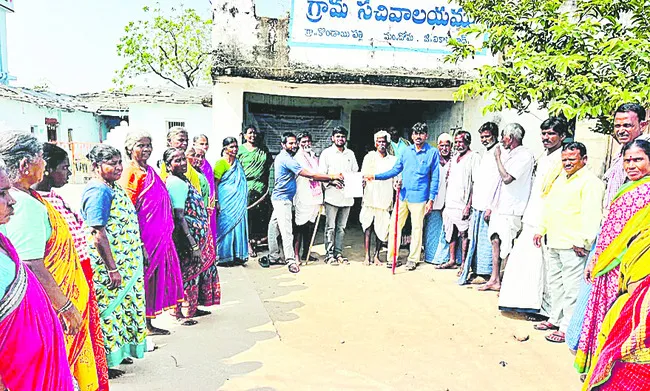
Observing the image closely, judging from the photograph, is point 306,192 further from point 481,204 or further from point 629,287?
point 629,287

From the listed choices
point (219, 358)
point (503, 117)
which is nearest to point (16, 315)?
point (219, 358)

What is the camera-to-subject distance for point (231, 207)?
632 cm

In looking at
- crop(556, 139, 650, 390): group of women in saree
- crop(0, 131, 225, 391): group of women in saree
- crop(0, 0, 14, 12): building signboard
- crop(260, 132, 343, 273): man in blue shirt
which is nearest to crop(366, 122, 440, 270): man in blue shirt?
crop(260, 132, 343, 273): man in blue shirt

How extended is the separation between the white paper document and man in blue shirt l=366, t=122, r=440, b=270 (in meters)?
0.15

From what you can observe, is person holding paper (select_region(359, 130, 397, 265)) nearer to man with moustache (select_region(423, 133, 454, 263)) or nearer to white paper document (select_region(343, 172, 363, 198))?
white paper document (select_region(343, 172, 363, 198))

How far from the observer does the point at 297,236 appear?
22.4ft

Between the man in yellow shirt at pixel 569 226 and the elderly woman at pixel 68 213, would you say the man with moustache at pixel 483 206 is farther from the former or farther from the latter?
the elderly woman at pixel 68 213

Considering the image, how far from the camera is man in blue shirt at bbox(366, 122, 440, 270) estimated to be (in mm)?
6480

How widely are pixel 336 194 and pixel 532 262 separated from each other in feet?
8.99

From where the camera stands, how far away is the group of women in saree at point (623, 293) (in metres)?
2.33

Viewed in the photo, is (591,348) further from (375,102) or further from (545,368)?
(375,102)

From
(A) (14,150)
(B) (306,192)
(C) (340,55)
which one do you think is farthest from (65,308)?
(C) (340,55)

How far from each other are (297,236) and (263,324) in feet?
7.90

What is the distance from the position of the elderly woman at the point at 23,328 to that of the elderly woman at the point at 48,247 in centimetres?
25
